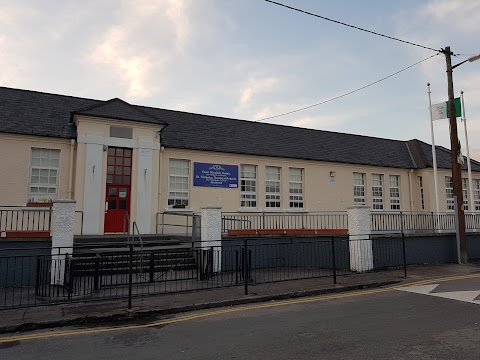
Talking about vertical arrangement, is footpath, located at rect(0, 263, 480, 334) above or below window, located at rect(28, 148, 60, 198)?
below

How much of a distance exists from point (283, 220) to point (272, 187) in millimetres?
1969

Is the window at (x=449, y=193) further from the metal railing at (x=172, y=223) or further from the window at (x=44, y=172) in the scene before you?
the window at (x=44, y=172)

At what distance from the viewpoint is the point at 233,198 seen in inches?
747

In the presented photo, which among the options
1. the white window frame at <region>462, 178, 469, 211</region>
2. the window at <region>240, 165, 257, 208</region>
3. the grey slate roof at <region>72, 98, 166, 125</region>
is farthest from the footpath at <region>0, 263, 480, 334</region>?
the white window frame at <region>462, 178, 469, 211</region>

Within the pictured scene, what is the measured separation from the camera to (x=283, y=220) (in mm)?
19719

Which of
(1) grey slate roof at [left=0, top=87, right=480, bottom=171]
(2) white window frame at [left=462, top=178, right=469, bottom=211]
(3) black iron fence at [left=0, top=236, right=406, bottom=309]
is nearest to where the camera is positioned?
(3) black iron fence at [left=0, top=236, right=406, bottom=309]

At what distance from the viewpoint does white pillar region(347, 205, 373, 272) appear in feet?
42.8

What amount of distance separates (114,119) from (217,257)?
7.93m

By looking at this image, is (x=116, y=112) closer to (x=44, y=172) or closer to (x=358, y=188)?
(x=44, y=172)

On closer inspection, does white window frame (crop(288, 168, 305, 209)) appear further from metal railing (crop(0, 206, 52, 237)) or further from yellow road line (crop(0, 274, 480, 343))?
metal railing (crop(0, 206, 52, 237))

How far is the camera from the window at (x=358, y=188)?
2291 centimetres

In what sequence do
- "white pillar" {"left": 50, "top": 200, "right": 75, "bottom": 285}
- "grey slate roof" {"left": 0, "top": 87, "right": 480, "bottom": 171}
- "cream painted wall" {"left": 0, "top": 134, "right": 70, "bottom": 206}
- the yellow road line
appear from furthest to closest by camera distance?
"grey slate roof" {"left": 0, "top": 87, "right": 480, "bottom": 171}
"cream painted wall" {"left": 0, "top": 134, "right": 70, "bottom": 206}
"white pillar" {"left": 50, "top": 200, "right": 75, "bottom": 285}
the yellow road line

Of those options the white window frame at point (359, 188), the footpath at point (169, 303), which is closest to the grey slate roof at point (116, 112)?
the footpath at point (169, 303)

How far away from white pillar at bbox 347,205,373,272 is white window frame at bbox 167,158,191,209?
26.4 ft
